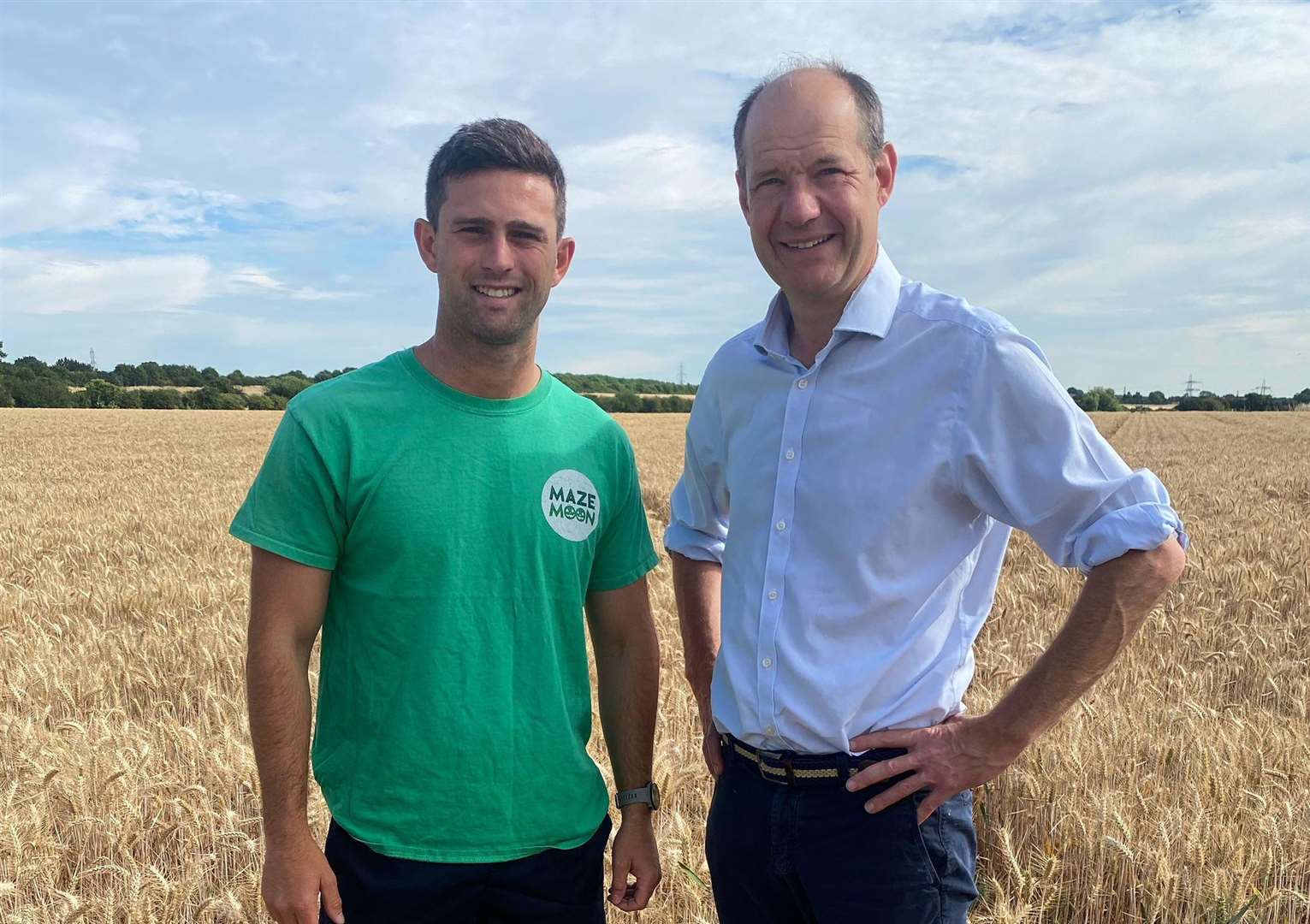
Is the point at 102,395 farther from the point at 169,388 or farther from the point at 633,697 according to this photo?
the point at 633,697

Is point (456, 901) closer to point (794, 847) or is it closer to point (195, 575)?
point (794, 847)

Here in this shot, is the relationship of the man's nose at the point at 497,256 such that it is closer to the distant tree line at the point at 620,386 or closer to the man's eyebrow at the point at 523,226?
the man's eyebrow at the point at 523,226

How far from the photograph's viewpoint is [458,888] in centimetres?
225

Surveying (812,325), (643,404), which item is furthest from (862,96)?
(643,404)

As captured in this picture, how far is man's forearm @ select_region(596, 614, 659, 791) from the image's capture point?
2.62 meters

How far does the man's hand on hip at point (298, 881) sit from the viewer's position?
218cm

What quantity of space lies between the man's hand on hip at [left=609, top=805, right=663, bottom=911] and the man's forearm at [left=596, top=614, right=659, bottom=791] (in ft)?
0.31

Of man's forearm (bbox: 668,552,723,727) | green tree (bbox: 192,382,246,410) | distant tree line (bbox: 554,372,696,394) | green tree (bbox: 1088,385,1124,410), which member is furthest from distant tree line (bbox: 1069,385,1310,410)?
man's forearm (bbox: 668,552,723,727)

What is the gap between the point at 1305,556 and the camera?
9750 mm

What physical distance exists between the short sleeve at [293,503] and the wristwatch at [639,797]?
3.35 ft

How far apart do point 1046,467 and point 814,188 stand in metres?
0.82

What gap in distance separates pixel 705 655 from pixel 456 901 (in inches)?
37.1

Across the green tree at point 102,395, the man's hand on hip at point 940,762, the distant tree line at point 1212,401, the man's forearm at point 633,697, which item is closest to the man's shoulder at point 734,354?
the man's forearm at point 633,697

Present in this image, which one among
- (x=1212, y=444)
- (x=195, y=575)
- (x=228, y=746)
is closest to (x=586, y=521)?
(x=228, y=746)
